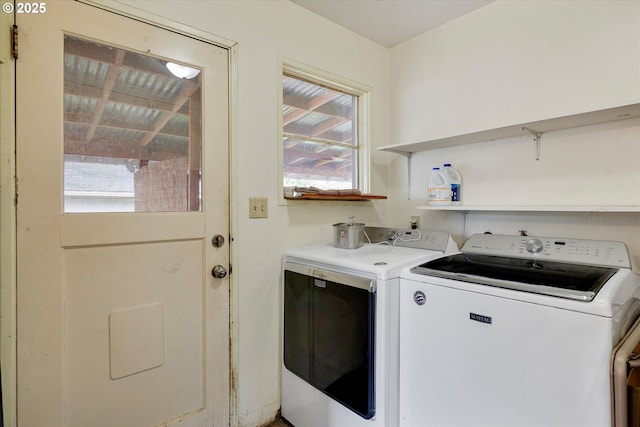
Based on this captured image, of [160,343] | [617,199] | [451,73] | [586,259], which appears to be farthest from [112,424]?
[451,73]

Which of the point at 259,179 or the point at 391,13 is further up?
the point at 391,13

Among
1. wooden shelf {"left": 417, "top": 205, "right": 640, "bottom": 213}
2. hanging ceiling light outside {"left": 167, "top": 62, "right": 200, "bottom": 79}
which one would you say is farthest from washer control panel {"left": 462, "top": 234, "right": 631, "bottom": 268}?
hanging ceiling light outside {"left": 167, "top": 62, "right": 200, "bottom": 79}

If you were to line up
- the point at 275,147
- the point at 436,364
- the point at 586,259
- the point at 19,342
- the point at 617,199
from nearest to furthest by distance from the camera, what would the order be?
1. the point at 19,342
2. the point at 436,364
3. the point at 586,259
4. the point at 617,199
5. the point at 275,147

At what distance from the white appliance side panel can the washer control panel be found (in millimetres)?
572

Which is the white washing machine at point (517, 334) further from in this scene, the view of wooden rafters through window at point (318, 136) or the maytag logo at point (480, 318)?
the view of wooden rafters through window at point (318, 136)

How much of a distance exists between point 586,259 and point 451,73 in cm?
138

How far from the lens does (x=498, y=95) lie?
196 cm

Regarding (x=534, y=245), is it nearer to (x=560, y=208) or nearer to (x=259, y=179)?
(x=560, y=208)

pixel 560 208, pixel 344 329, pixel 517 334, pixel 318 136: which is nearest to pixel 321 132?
pixel 318 136

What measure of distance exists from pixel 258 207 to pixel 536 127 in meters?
1.52

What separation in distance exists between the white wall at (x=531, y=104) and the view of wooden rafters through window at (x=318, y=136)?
0.43 metres

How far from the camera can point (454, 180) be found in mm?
2125

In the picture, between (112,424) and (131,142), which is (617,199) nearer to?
(131,142)

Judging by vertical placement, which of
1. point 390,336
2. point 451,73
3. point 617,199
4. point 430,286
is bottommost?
point 390,336
